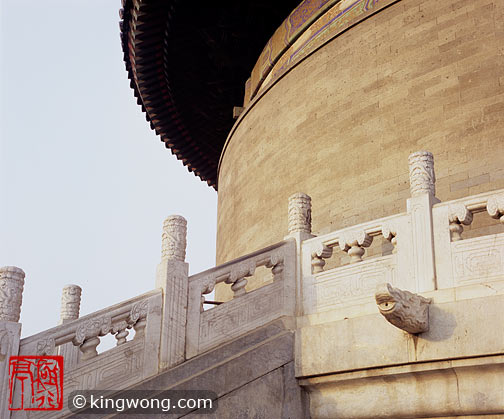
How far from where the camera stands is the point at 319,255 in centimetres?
550

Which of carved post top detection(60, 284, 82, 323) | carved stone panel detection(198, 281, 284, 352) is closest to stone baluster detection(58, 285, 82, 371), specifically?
carved post top detection(60, 284, 82, 323)

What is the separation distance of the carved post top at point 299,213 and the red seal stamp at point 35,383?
2.07 m

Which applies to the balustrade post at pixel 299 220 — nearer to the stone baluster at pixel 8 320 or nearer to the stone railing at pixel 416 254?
the stone railing at pixel 416 254

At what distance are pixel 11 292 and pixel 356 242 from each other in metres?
2.47

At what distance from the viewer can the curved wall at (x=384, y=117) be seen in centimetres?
710

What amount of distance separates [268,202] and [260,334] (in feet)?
14.2

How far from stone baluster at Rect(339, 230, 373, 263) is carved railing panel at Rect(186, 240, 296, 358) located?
19.8 inches

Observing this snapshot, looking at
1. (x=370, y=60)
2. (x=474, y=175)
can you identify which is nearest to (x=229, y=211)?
(x=370, y=60)

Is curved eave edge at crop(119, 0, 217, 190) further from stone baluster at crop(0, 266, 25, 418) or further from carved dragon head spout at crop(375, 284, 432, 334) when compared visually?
carved dragon head spout at crop(375, 284, 432, 334)

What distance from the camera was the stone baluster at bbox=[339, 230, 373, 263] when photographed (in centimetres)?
525

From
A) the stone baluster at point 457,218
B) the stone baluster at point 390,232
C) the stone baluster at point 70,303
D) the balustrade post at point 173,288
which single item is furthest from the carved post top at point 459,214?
the stone baluster at point 70,303

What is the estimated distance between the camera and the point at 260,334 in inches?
203

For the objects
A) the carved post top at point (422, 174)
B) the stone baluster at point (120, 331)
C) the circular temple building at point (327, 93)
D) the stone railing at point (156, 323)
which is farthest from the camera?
the circular temple building at point (327, 93)

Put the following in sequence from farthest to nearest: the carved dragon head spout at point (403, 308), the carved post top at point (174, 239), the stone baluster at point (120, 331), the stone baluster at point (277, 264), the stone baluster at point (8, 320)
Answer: the stone baluster at point (277, 264) < the carved post top at point (174, 239) < the stone baluster at point (120, 331) < the stone baluster at point (8, 320) < the carved dragon head spout at point (403, 308)
